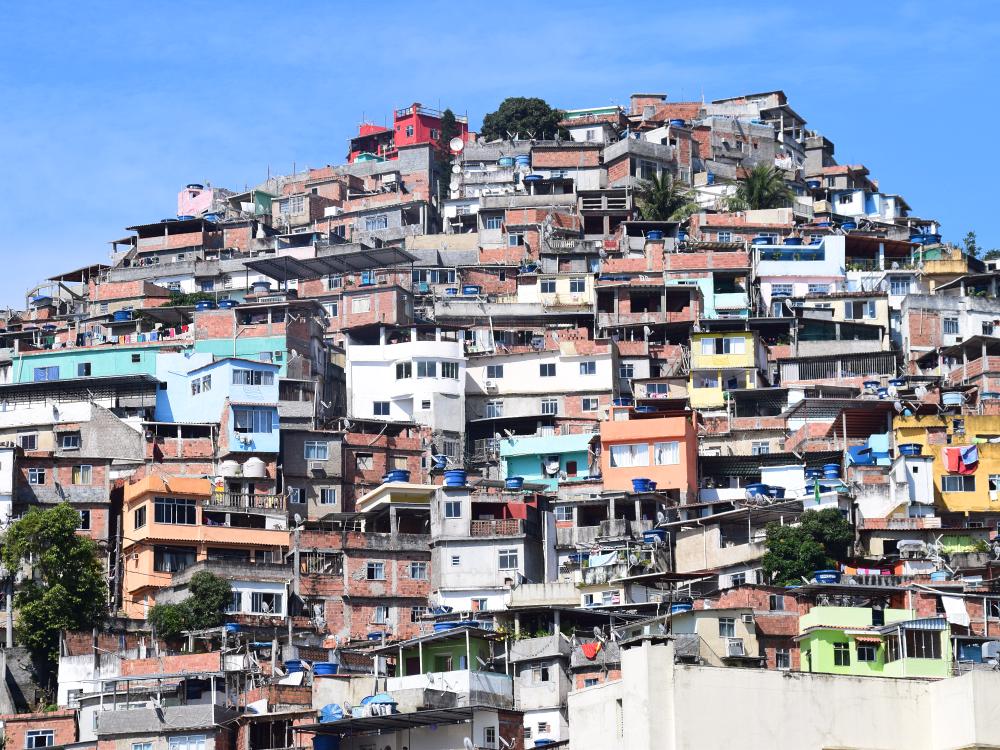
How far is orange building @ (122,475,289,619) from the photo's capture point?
58656mm

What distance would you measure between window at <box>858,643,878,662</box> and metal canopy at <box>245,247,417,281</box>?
40.8 m

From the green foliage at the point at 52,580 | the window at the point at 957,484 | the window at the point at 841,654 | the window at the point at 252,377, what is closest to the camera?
the window at the point at 841,654

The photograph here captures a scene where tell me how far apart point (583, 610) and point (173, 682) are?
11270mm

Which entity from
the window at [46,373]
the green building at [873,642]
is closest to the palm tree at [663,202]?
the window at [46,373]

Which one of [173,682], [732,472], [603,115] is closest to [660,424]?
[732,472]

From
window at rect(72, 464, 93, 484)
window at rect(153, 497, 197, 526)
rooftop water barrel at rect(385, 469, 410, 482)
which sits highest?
window at rect(72, 464, 93, 484)

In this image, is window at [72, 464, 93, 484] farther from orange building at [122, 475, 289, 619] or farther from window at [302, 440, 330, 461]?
window at [302, 440, 330, 461]

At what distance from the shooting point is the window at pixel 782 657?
171 feet

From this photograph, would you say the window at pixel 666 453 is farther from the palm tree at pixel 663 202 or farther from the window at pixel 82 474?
the palm tree at pixel 663 202

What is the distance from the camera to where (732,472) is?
68375 millimetres

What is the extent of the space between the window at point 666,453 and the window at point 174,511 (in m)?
16.3

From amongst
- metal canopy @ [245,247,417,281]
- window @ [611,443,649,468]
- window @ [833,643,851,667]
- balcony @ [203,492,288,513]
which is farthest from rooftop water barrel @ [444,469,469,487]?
metal canopy @ [245,247,417,281]

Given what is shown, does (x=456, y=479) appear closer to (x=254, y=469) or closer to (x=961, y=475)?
(x=254, y=469)

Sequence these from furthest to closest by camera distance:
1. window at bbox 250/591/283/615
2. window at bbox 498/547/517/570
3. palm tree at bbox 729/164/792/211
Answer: palm tree at bbox 729/164/792/211 → window at bbox 498/547/517/570 → window at bbox 250/591/283/615
